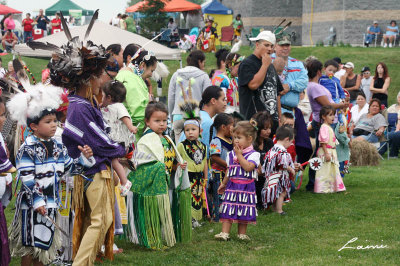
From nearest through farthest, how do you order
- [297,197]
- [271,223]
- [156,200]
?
[156,200]
[271,223]
[297,197]

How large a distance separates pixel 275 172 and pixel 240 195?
1.56 metres

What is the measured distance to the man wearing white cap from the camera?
7.39 metres

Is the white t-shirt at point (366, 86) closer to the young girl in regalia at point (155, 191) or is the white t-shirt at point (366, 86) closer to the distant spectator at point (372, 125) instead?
the distant spectator at point (372, 125)

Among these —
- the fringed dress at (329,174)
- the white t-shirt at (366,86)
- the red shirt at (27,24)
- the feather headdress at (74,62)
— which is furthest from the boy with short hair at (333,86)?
the red shirt at (27,24)

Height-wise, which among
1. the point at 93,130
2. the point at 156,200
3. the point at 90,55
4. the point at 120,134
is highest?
the point at 90,55

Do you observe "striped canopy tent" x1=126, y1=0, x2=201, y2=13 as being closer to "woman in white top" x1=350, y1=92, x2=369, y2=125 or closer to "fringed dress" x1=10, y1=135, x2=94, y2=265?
"woman in white top" x1=350, y1=92, x2=369, y2=125

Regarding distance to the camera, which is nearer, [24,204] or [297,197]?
[24,204]

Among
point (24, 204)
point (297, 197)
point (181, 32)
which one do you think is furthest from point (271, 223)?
point (181, 32)

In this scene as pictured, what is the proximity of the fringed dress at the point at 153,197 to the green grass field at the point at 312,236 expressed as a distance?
0.15m

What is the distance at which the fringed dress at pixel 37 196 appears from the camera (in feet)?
15.3

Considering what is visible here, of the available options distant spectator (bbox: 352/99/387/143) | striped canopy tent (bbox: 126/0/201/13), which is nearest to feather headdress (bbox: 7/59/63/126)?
distant spectator (bbox: 352/99/387/143)

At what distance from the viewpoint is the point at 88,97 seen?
4852 millimetres

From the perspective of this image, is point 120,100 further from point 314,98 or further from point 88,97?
point 314,98

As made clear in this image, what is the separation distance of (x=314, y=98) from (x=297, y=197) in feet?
4.89
